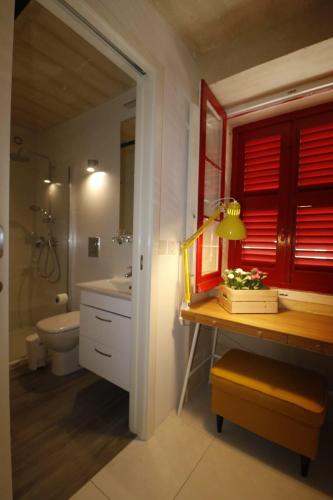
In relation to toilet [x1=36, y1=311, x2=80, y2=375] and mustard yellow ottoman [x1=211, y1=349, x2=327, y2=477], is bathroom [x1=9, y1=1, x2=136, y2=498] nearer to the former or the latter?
toilet [x1=36, y1=311, x2=80, y2=375]

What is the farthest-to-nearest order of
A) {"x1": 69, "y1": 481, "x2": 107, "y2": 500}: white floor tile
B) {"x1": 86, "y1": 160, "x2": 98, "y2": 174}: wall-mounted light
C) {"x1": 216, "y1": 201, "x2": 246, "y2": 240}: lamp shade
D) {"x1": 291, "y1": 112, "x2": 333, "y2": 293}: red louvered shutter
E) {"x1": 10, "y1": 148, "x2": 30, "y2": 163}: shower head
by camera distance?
{"x1": 10, "y1": 148, "x2": 30, "y2": 163}: shower head, {"x1": 86, "y1": 160, "x2": 98, "y2": 174}: wall-mounted light, {"x1": 291, "y1": 112, "x2": 333, "y2": 293}: red louvered shutter, {"x1": 216, "y1": 201, "x2": 246, "y2": 240}: lamp shade, {"x1": 69, "y1": 481, "x2": 107, "y2": 500}: white floor tile

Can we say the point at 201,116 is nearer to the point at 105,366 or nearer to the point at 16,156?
the point at 105,366

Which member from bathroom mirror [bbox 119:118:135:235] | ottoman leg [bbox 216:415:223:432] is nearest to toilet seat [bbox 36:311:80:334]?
bathroom mirror [bbox 119:118:135:235]

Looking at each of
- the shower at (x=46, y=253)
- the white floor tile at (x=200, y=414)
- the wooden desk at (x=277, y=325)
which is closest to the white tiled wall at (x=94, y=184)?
the shower at (x=46, y=253)

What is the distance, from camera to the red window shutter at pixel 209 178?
1470 millimetres

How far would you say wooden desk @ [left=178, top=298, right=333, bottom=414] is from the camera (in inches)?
43.9

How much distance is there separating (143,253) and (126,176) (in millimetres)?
1147

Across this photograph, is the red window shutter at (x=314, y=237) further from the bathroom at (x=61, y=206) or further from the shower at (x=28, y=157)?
the shower at (x=28, y=157)

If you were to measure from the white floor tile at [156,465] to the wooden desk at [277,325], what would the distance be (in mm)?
202

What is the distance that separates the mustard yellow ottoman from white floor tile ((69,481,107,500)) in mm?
717

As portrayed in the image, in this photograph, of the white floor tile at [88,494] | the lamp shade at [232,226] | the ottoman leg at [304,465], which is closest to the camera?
the white floor tile at [88,494]

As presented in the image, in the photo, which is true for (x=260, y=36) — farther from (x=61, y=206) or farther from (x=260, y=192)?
(x=61, y=206)

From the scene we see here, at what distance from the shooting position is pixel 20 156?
2.67m

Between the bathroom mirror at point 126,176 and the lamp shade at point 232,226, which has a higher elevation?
the bathroom mirror at point 126,176
